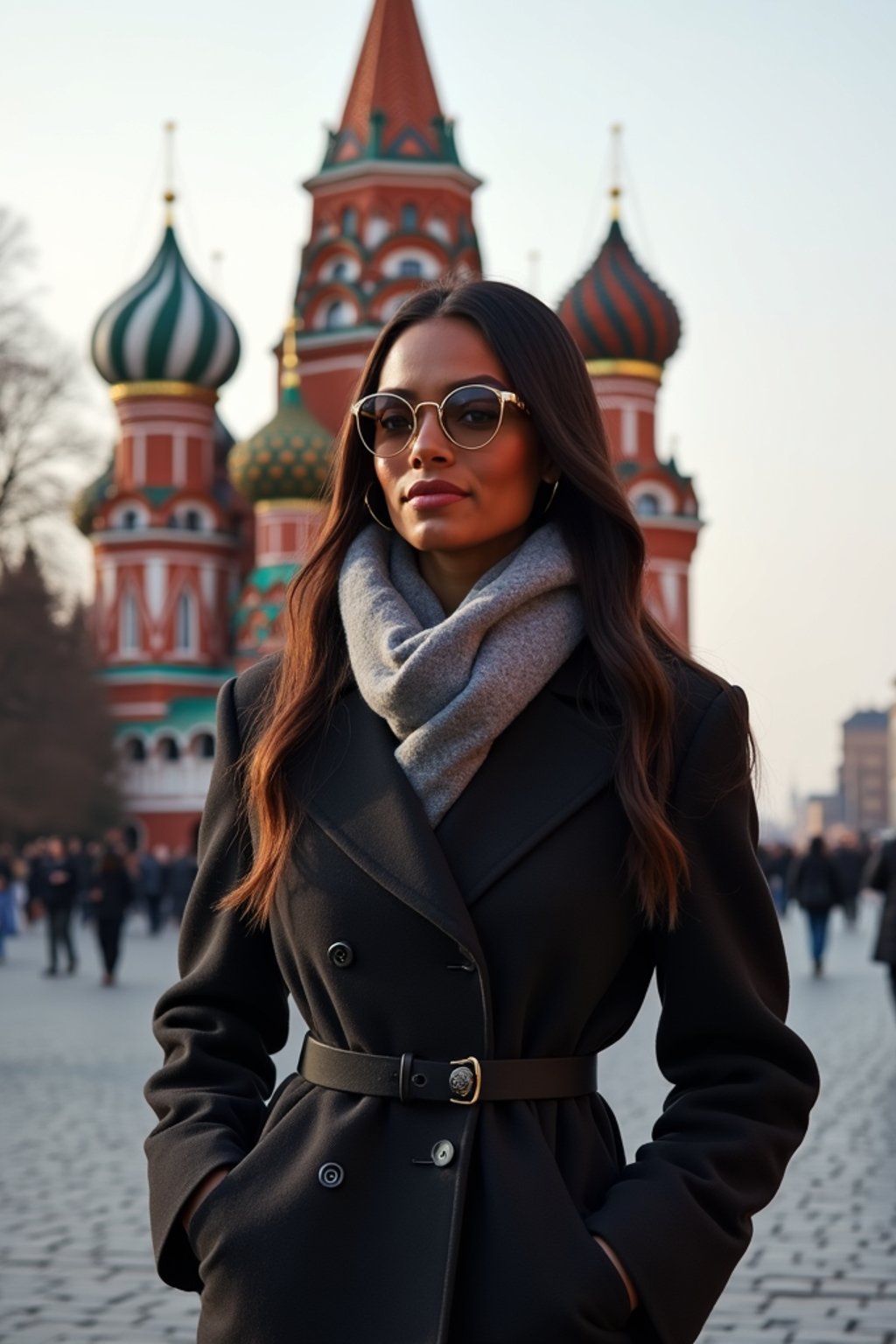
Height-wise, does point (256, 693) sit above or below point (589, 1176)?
above

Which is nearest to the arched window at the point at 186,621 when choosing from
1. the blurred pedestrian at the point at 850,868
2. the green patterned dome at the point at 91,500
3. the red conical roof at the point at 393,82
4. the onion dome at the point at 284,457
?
the green patterned dome at the point at 91,500

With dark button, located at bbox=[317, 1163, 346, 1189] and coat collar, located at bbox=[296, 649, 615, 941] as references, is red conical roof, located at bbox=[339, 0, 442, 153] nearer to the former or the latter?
coat collar, located at bbox=[296, 649, 615, 941]

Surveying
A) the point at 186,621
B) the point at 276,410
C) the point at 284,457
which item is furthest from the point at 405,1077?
the point at 186,621

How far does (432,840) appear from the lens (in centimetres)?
269

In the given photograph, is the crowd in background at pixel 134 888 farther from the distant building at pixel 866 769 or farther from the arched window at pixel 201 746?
the distant building at pixel 866 769

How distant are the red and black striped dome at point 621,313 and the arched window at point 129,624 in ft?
41.7

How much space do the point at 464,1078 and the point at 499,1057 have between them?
0.05m

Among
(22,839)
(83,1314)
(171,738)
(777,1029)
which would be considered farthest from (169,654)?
(777,1029)

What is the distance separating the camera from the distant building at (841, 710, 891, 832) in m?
161

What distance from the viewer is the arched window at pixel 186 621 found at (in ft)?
184

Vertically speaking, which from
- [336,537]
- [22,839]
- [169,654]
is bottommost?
A: [22,839]

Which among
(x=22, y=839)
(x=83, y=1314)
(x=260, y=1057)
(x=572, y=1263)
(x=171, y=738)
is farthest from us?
(x=171, y=738)

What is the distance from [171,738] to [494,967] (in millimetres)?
52641

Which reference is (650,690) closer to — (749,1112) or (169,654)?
(749,1112)
